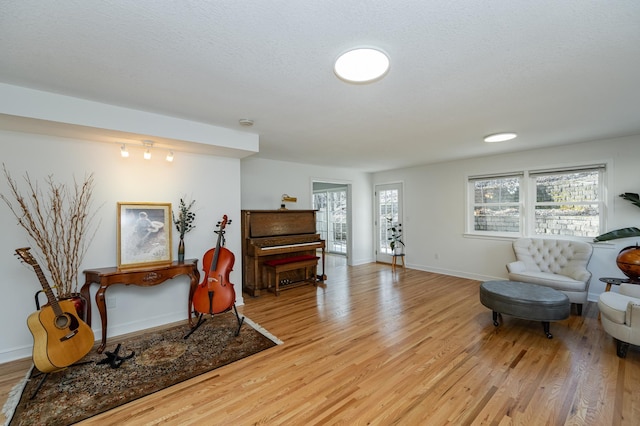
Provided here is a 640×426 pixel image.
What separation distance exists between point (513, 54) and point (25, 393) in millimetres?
4233

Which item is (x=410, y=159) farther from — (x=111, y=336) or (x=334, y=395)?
(x=111, y=336)

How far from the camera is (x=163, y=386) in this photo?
2049 millimetres

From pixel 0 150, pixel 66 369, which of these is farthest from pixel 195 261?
pixel 0 150

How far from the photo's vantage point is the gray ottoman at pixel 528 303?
2670 millimetres

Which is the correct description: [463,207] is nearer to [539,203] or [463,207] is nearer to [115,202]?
[539,203]

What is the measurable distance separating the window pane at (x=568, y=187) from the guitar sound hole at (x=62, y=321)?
250 inches

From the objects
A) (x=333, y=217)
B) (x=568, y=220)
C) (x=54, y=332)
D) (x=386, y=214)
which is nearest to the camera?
(x=54, y=332)

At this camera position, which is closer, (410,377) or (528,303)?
(410,377)

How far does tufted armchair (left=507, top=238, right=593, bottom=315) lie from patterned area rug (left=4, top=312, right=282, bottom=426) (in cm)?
356

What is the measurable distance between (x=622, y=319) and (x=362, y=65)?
10.4 feet

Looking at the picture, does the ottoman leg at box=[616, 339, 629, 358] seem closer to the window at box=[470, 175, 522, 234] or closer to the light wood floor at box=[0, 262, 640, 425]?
the light wood floor at box=[0, 262, 640, 425]

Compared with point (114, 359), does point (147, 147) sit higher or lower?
higher

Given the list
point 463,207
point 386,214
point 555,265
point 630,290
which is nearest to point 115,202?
point 386,214

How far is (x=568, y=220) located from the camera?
419 centimetres
